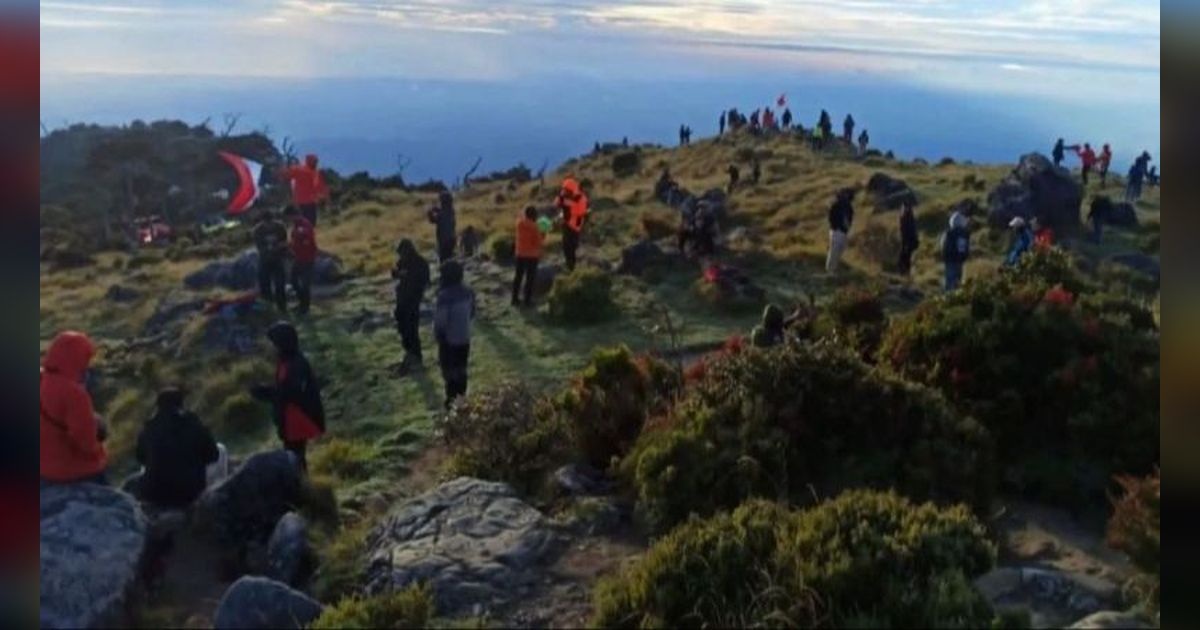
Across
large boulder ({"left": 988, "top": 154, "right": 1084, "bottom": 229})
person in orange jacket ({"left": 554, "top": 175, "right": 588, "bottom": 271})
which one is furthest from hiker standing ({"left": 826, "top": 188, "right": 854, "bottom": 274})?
large boulder ({"left": 988, "top": 154, "right": 1084, "bottom": 229})

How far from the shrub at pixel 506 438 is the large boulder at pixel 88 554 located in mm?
3291

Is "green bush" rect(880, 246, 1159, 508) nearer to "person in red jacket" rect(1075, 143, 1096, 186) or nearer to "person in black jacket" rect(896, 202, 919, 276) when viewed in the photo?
"person in black jacket" rect(896, 202, 919, 276)

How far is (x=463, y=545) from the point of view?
27.4 feet

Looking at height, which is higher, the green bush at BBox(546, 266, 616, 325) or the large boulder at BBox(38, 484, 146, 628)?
the green bush at BBox(546, 266, 616, 325)

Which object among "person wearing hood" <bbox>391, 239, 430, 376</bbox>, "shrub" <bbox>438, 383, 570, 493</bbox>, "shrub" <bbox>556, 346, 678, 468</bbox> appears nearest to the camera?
"shrub" <bbox>438, 383, 570, 493</bbox>

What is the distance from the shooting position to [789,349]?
10062 millimetres

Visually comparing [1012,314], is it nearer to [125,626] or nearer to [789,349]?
[789,349]

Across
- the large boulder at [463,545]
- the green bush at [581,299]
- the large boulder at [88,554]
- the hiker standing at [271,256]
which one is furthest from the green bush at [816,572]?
the hiker standing at [271,256]

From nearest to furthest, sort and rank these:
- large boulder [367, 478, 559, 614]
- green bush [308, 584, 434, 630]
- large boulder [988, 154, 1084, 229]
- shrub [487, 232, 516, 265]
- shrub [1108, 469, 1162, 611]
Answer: green bush [308, 584, 434, 630] < shrub [1108, 469, 1162, 611] < large boulder [367, 478, 559, 614] < shrub [487, 232, 516, 265] < large boulder [988, 154, 1084, 229]

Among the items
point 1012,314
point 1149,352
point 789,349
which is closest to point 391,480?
point 789,349

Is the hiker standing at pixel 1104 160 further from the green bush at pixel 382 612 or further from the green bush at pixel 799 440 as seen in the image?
the green bush at pixel 382 612

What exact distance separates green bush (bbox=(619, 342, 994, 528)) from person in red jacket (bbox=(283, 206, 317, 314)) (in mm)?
10773

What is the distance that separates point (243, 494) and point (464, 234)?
17822mm

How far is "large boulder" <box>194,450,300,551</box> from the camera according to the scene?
363 inches
